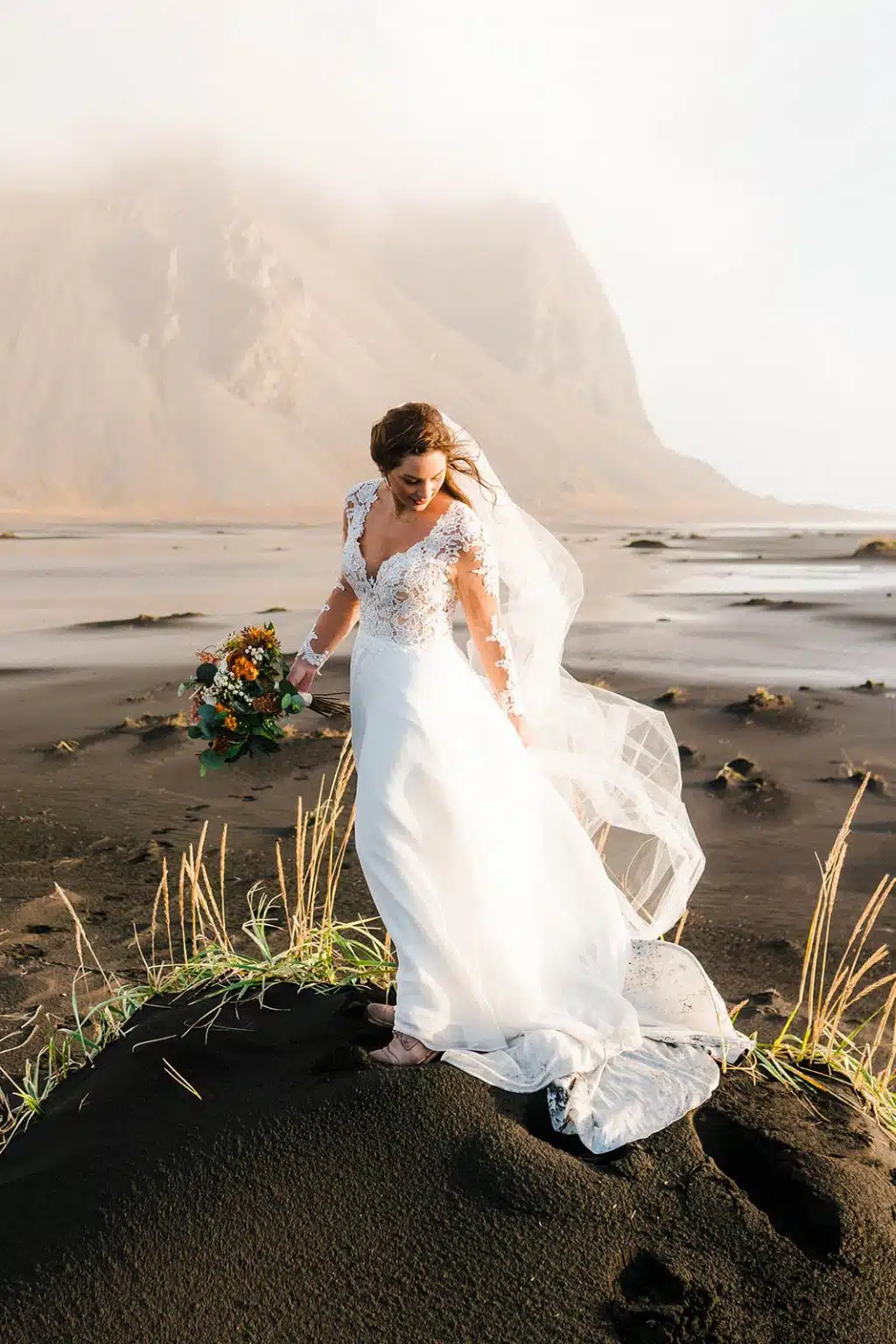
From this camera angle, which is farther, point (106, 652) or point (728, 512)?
point (728, 512)

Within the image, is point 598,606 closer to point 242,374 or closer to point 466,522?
point 466,522

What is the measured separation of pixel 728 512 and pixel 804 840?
150136 mm

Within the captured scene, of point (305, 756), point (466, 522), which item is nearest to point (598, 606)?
point (305, 756)

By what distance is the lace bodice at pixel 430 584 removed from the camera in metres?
4.06

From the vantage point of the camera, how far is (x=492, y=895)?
12.6 feet

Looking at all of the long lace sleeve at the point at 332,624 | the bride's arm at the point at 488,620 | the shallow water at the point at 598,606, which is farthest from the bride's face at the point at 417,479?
the shallow water at the point at 598,606

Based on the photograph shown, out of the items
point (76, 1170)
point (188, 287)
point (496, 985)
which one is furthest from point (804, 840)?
point (188, 287)

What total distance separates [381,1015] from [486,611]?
1.49 meters

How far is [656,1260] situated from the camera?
303 cm

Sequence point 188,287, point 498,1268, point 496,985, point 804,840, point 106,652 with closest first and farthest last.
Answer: point 498,1268, point 496,985, point 804,840, point 106,652, point 188,287

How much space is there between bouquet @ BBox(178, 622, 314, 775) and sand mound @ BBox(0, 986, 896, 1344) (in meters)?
1.26

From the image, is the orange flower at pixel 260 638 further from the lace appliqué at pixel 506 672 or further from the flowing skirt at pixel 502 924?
the lace appliqué at pixel 506 672

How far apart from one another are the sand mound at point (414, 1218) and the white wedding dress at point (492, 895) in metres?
0.17

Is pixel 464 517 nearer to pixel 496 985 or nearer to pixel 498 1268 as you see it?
pixel 496 985
